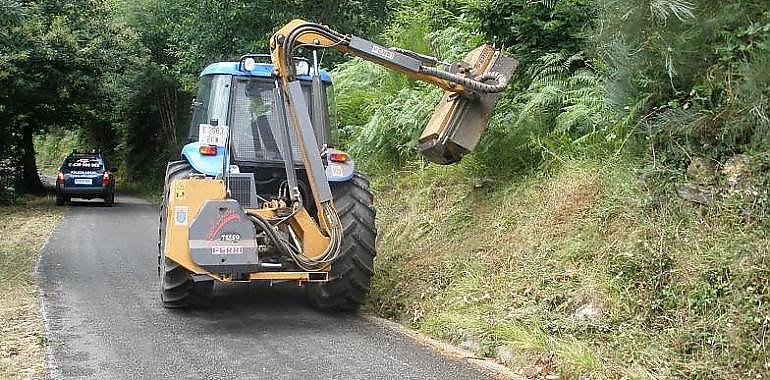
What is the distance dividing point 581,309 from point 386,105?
593cm

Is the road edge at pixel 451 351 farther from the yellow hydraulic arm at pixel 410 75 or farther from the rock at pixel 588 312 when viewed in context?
the yellow hydraulic arm at pixel 410 75

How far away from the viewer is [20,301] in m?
8.74

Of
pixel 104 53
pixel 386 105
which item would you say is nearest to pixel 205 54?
pixel 104 53

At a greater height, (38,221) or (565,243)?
(565,243)

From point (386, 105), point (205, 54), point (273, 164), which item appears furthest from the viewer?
point (205, 54)

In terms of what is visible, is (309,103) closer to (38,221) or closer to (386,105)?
(386,105)

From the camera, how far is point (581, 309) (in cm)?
644

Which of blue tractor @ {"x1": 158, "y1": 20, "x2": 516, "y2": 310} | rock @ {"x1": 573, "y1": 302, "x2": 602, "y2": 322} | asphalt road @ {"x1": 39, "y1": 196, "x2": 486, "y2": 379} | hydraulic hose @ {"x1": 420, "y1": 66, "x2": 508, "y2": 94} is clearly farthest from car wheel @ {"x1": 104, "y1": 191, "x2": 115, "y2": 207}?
rock @ {"x1": 573, "y1": 302, "x2": 602, "y2": 322}

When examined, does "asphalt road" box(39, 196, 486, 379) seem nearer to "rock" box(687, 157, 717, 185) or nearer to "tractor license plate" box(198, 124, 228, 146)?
"tractor license plate" box(198, 124, 228, 146)

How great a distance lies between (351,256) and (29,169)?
2292 cm

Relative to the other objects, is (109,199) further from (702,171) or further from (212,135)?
(702,171)

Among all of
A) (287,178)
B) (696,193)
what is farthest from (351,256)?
(696,193)

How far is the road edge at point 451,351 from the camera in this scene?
6.14 metres

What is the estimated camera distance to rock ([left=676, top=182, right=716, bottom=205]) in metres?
6.16
